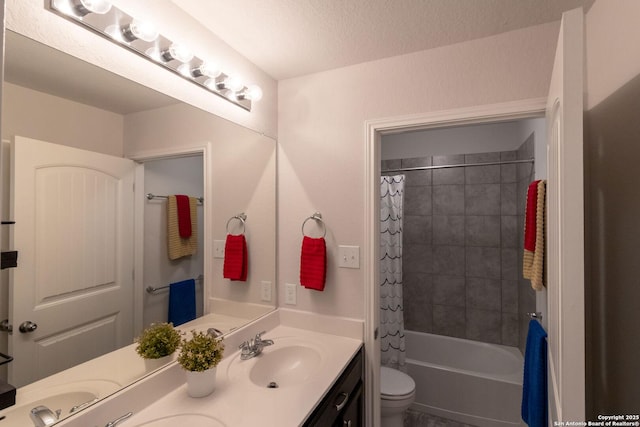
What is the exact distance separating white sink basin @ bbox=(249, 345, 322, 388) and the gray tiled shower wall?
193 cm

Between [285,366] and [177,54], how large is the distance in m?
1.50

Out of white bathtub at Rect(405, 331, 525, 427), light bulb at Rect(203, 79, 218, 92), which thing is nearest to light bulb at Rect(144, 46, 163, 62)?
light bulb at Rect(203, 79, 218, 92)

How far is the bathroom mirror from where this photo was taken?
82 centimetres

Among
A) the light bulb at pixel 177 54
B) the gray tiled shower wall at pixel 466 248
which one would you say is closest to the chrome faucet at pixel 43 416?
the light bulb at pixel 177 54

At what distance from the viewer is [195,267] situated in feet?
4.61

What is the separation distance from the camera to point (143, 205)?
3.82ft

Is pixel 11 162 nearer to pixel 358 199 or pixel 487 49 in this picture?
pixel 358 199

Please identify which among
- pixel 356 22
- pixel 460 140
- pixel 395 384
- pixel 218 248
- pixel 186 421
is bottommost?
pixel 395 384

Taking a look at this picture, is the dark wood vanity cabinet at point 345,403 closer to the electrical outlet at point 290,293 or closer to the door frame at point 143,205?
the electrical outlet at point 290,293

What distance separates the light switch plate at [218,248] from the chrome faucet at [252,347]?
0.46 meters

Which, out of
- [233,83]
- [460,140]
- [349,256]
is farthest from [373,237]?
[460,140]

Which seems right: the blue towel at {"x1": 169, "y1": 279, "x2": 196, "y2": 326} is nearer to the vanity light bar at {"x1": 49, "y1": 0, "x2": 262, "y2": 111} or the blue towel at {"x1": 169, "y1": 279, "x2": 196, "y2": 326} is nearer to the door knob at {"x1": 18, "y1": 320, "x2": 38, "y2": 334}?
the door knob at {"x1": 18, "y1": 320, "x2": 38, "y2": 334}

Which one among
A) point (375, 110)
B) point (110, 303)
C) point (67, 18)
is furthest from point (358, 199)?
point (67, 18)

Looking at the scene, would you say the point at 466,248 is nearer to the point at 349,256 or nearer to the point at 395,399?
the point at 395,399
